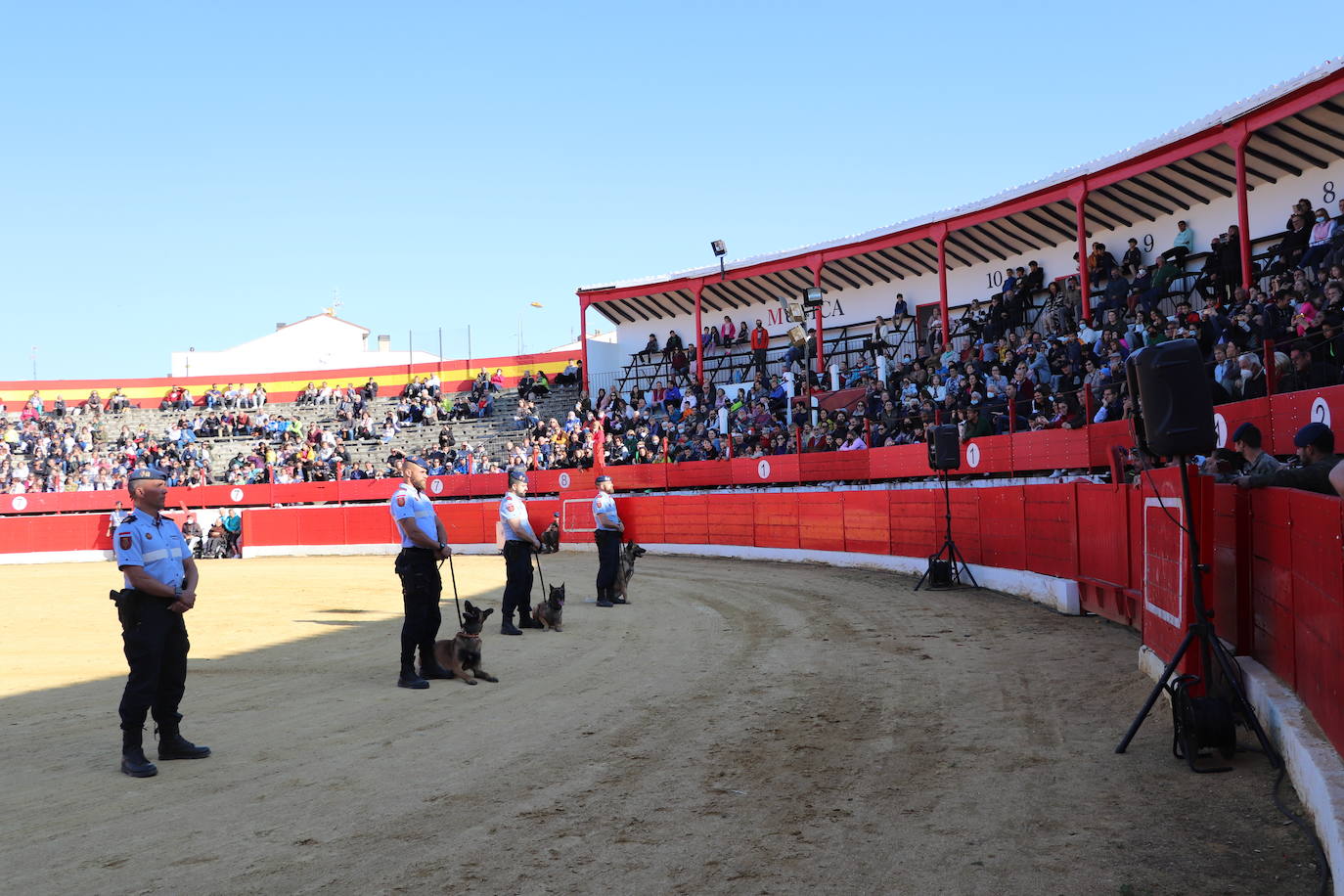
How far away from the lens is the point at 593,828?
17.5 ft

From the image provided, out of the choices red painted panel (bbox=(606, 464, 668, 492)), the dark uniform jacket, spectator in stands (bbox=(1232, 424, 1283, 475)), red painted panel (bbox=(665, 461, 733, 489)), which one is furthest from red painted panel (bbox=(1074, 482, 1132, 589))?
red painted panel (bbox=(606, 464, 668, 492))

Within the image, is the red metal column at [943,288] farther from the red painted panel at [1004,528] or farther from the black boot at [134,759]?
the black boot at [134,759]

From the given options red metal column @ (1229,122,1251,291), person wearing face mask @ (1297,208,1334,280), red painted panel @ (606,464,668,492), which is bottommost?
red painted panel @ (606,464,668,492)

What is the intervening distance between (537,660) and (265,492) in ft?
89.4

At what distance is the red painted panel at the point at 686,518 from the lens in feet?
87.4

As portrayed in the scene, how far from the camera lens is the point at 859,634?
39.6 ft

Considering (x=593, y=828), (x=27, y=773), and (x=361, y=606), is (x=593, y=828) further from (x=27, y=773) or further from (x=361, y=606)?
(x=361, y=606)

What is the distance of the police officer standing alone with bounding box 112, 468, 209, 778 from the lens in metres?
6.84

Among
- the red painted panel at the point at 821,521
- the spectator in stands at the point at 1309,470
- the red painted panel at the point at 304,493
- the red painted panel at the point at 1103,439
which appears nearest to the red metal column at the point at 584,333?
the red painted panel at the point at 304,493

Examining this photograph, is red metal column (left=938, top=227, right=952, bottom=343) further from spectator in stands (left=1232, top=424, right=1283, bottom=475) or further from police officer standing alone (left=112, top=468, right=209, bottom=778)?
police officer standing alone (left=112, top=468, right=209, bottom=778)

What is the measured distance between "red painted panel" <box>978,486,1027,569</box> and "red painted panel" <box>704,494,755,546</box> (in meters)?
9.00

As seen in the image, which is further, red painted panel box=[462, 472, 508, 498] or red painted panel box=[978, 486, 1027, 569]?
red painted panel box=[462, 472, 508, 498]

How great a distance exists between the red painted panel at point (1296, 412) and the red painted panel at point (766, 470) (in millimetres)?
13383

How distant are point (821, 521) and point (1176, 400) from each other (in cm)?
1639
